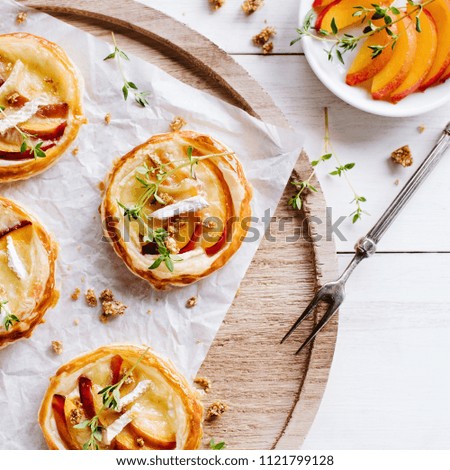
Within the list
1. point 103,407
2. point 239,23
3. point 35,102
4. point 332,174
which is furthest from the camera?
point 239,23

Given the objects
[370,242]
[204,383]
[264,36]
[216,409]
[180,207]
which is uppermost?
[264,36]

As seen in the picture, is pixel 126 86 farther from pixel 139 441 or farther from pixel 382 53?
pixel 139 441

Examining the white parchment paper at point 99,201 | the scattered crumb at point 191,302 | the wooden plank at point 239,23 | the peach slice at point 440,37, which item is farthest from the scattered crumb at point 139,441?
the peach slice at point 440,37

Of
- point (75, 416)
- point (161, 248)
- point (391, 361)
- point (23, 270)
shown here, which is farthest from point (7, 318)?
point (391, 361)

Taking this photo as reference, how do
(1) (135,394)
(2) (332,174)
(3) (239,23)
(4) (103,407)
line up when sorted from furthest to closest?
1. (3) (239,23)
2. (2) (332,174)
3. (1) (135,394)
4. (4) (103,407)

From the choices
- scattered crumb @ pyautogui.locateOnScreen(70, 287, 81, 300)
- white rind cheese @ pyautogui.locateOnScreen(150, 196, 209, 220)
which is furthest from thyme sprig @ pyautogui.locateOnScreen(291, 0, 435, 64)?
scattered crumb @ pyautogui.locateOnScreen(70, 287, 81, 300)
